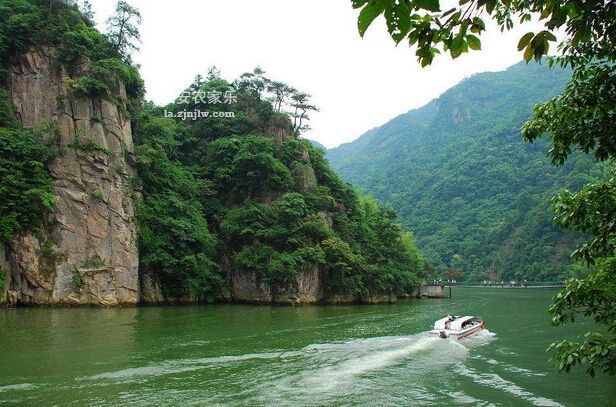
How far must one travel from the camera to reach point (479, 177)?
11519 cm

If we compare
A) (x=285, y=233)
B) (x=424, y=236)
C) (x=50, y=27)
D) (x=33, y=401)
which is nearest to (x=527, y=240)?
(x=424, y=236)

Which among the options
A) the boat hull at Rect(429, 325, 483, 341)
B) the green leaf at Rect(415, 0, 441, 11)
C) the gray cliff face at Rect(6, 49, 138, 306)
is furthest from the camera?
the gray cliff face at Rect(6, 49, 138, 306)

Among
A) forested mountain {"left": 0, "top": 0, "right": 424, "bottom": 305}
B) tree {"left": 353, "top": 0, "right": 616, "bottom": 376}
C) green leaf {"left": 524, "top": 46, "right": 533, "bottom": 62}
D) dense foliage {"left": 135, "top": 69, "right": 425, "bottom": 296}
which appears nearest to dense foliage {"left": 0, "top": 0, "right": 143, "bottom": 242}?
forested mountain {"left": 0, "top": 0, "right": 424, "bottom": 305}

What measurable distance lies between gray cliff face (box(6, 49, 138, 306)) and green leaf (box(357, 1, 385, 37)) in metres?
29.6

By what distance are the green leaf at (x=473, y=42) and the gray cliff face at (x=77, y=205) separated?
2959 centimetres

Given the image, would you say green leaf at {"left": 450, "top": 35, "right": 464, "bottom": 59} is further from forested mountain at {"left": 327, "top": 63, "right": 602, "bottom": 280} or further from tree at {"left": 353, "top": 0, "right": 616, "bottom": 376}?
forested mountain at {"left": 327, "top": 63, "right": 602, "bottom": 280}

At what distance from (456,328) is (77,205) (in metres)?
24.2

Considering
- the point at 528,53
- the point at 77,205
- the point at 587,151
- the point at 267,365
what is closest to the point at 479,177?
the point at 77,205

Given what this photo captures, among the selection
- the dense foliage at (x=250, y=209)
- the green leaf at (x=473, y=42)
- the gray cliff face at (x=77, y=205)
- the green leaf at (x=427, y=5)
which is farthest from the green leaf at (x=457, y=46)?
the dense foliage at (x=250, y=209)

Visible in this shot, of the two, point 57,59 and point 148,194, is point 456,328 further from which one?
point 57,59

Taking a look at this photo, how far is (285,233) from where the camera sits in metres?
37.5

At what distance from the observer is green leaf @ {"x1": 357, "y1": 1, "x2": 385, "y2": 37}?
6.49ft

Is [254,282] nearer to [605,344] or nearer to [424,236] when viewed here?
[605,344]

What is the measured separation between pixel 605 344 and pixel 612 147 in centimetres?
184
